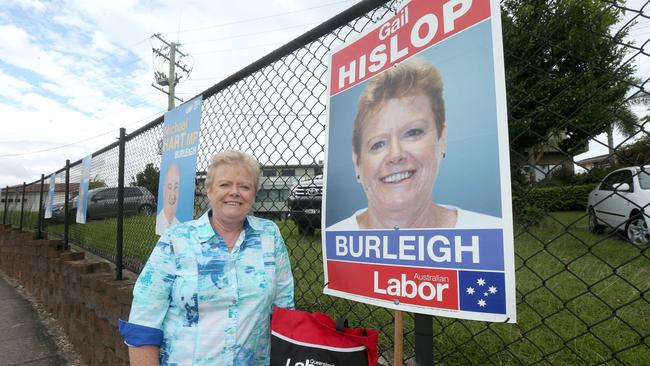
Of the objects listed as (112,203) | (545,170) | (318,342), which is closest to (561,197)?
(545,170)

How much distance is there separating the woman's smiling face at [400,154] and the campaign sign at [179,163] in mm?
1575

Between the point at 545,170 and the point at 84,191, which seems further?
the point at 84,191

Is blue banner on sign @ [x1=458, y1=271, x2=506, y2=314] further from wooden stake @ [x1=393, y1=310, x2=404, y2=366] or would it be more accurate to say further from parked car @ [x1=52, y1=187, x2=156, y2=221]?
parked car @ [x1=52, y1=187, x2=156, y2=221]

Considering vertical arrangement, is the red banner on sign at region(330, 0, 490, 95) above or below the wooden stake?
above

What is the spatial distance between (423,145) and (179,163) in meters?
2.08

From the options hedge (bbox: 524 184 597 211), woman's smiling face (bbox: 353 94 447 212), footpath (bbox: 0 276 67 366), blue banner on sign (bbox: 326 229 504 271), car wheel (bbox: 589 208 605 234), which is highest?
woman's smiling face (bbox: 353 94 447 212)

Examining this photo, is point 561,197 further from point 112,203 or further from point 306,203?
point 112,203

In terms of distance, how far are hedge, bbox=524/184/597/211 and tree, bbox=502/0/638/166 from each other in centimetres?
15

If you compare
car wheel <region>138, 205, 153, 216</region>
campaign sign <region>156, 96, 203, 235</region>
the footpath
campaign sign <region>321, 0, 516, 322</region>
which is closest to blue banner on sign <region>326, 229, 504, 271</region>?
campaign sign <region>321, 0, 516, 322</region>

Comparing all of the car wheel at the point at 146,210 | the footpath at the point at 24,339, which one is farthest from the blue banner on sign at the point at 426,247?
the footpath at the point at 24,339

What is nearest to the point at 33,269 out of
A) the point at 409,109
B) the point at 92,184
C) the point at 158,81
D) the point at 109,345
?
the point at 92,184

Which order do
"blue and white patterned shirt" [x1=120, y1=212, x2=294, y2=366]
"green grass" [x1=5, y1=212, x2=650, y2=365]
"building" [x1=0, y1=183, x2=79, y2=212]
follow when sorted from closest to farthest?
"green grass" [x1=5, y1=212, x2=650, y2=365], "blue and white patterned shirt" [x1=120, y1=212, x2=294, y2=366], "building" [x1=0, y1=183, x2=79, y2=212]

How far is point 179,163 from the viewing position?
2689mm

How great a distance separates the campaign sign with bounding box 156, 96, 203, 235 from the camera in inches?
99.7
